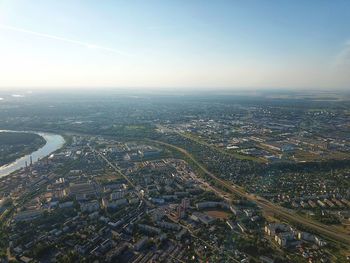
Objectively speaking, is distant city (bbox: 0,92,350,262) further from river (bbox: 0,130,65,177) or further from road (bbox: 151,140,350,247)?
river (bbox: 0,130,65,177)

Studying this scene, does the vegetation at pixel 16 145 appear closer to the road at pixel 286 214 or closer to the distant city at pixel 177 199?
the distant city at pixel 177 199

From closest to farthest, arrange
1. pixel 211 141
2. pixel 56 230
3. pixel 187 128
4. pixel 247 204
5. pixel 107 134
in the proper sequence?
pixel 56 230
pixel 247 204
pixel 211 141
pixel 107 134
pixel 187 128

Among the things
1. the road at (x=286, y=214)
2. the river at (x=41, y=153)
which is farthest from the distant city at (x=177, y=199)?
the river at (x=41, y=153)

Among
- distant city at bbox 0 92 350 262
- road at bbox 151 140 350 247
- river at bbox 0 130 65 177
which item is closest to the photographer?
distant city at bbox 0 92 350 262

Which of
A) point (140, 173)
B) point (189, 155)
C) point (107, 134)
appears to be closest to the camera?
point (140, 173)

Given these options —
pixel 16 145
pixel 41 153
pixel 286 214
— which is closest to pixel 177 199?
pixel 286 214

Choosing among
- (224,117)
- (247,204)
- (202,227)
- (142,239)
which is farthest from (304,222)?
(224,117)

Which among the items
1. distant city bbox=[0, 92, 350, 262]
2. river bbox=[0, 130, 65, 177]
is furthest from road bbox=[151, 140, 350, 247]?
river bbox=[0, 130, 65, 177]

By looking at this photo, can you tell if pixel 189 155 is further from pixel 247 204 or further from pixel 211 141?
pixel 247 204
